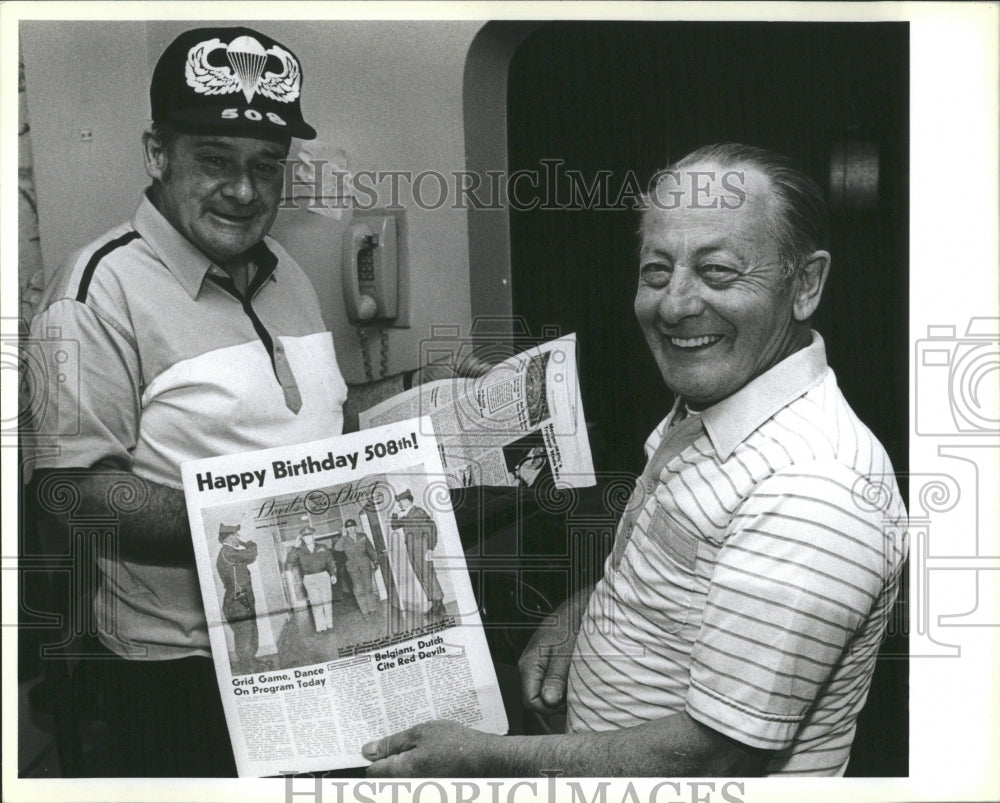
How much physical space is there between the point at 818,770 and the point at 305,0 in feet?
7.38

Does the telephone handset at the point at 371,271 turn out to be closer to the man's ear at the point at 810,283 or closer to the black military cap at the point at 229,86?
the black military cap at the point at 229,86

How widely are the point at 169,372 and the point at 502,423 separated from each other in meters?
0.80

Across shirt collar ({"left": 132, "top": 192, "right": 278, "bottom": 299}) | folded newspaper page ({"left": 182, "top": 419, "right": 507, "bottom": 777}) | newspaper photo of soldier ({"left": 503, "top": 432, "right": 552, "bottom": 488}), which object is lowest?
folded newspaper page ({"left": 182, "top": 419, "right": 507, "bottom": 777})

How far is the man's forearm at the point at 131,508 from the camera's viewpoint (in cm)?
268

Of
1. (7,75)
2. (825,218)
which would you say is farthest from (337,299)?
(825,218)

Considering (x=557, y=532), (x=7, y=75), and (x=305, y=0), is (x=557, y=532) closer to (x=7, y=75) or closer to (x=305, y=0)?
(x=305, y=0)

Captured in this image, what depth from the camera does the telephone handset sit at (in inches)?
107

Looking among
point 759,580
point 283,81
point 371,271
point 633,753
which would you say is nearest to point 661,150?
point 371,271

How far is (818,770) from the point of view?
8.88 feet

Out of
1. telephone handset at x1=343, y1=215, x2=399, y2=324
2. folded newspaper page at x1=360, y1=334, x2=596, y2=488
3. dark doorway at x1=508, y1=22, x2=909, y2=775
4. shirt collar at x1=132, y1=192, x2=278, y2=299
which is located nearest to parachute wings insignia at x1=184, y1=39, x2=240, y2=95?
shirt collar at x1=132, y1=192, x2=278, y2=299

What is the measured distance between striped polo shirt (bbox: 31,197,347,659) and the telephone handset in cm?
10

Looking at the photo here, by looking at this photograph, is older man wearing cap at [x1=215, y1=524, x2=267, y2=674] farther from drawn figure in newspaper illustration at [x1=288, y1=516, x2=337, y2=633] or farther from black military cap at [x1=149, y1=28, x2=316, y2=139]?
black military cap at [x1=149, y1=28, x2=316, y2=139]

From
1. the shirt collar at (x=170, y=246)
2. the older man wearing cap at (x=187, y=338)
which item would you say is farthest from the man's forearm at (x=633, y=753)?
the shirt collar at (x=170, y=246)

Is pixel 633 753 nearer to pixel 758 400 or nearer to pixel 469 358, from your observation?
pixel 758 400
